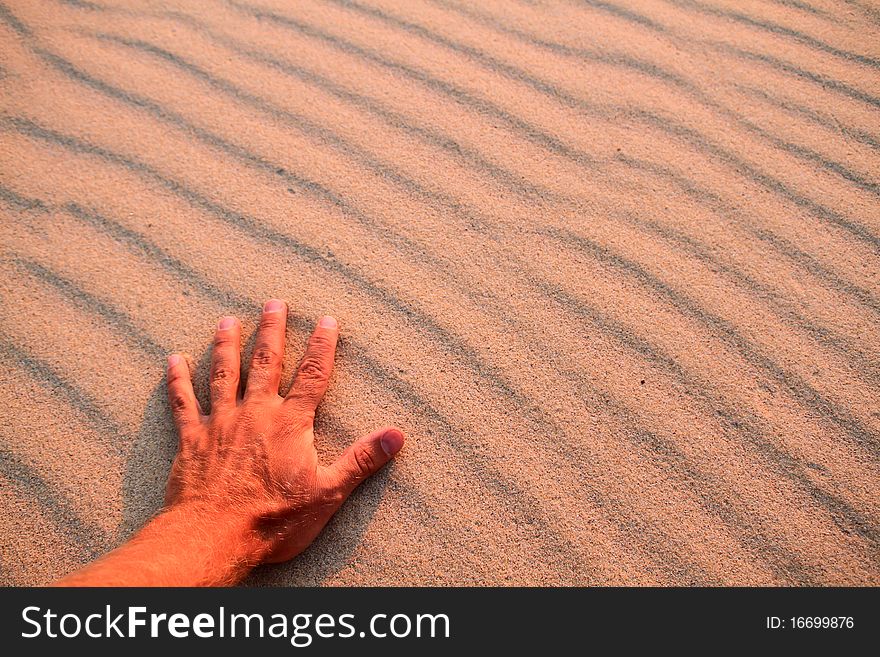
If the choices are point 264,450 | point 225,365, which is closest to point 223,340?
point 225,365

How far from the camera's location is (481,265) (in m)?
1.75

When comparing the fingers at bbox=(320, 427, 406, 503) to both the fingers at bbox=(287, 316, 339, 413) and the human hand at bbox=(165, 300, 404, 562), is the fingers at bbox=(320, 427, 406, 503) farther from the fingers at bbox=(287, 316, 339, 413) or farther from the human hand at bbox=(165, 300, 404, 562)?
the fingers at bbox=(287, 316, 339, 413)

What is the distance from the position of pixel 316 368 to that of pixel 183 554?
0.53m

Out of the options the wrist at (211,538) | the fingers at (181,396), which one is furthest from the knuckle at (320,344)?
the wrist at (211,538)

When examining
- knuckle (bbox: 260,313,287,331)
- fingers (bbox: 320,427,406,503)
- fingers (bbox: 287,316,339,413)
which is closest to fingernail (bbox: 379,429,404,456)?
fingers (bbox: 320,427,406,503)

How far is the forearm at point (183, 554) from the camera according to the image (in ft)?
4.07

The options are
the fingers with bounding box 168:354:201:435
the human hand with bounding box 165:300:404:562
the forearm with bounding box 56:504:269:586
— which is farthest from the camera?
the fingers with bounding box 168:354:201:435

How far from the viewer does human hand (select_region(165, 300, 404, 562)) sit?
4.64ft

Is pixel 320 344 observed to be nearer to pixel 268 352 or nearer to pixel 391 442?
pixel 268 352

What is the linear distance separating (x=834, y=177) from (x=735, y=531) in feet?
3.71

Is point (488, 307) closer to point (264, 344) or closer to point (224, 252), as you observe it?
point (264, 344)

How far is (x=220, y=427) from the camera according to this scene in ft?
4.96
